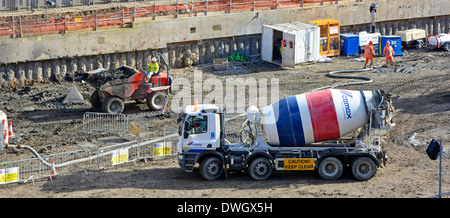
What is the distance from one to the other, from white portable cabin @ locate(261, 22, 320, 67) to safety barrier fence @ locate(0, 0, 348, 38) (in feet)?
7.06

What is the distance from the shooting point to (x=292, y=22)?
3359 centimetres

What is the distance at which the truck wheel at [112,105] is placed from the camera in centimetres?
2459

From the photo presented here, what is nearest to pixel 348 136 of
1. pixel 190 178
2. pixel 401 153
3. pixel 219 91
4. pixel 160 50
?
pixel 401 153

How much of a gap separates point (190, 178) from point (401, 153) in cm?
650

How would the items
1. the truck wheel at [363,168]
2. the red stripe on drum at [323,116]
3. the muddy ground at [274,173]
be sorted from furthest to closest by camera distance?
1. the truck wheel at [363,168]
2. the red stripe on drum at [323,116]
3. the muddy ground at [274,173]

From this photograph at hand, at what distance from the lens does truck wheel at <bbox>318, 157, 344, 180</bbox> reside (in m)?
17.8

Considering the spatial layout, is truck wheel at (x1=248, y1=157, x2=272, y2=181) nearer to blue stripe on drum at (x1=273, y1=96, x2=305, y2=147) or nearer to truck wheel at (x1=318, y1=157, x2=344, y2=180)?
blue stripe on drum at (x1=273, y1=96, x2=305, y2=147)

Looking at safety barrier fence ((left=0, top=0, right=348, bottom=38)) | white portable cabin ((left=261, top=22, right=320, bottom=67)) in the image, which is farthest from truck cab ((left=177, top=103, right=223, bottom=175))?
white portable cabin ((left=261, top=22, right=320, bottom=67))

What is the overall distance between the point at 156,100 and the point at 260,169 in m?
8.27

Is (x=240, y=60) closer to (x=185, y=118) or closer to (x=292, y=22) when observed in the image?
(x=292, y=22)

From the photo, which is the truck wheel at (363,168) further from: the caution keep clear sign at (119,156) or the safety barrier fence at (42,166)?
the safety barrier fence at (42,166)

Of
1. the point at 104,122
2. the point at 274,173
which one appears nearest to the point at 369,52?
the point at 104,122

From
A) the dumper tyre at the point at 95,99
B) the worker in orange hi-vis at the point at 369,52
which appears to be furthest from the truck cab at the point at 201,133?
the worker in orange hi-vis at the point at 369,52

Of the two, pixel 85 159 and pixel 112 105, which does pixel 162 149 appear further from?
pixel 112 105
